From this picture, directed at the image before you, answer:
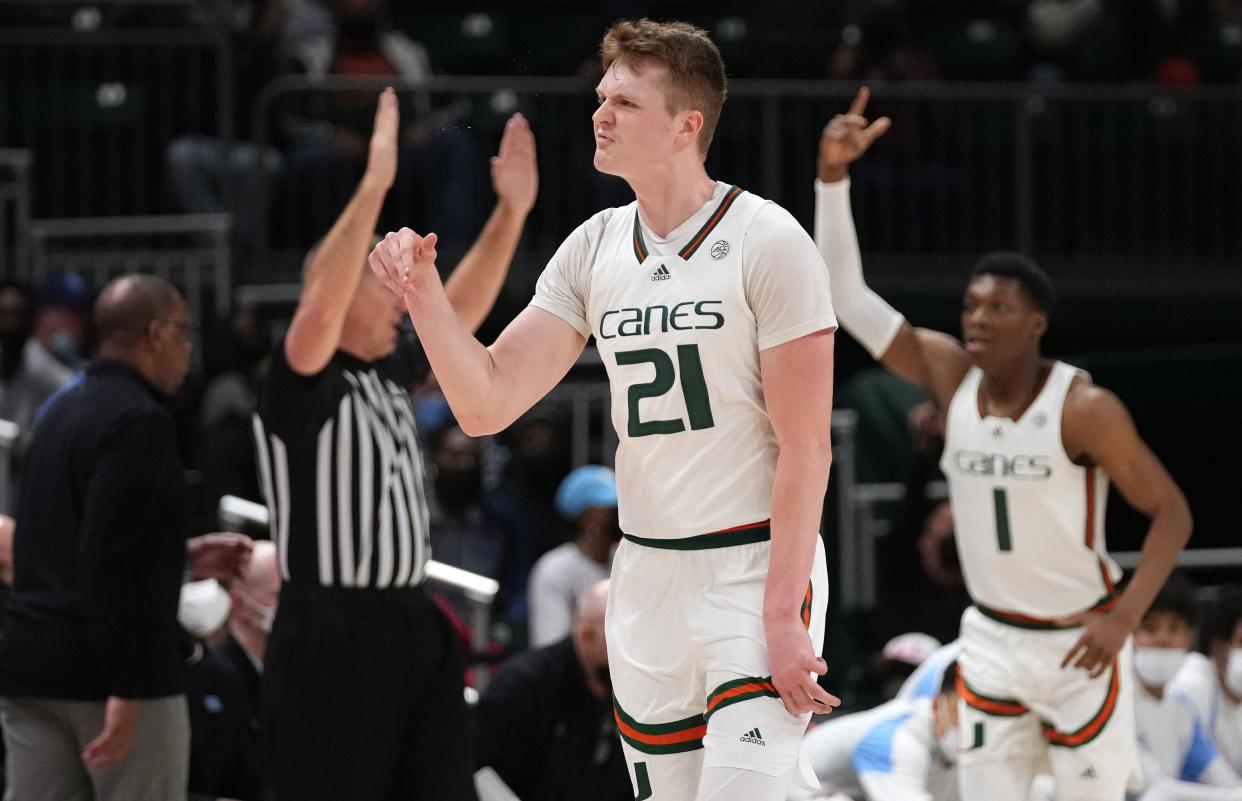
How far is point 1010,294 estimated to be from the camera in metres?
6.44

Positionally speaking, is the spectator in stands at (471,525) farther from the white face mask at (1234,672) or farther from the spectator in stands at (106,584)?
the spectator in stands at (106,584)

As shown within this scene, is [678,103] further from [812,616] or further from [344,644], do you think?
[344,644]

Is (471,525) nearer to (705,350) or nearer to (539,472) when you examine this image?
(539,472)

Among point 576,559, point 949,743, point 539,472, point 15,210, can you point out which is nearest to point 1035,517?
point 949,743

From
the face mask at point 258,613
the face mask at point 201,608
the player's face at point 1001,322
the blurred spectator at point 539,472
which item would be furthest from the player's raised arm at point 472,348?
the blurred spectator at point 539,472

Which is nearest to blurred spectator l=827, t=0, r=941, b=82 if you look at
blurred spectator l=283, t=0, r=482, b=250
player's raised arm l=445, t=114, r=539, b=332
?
blurred spectator l=283, t=0, r=482, b=250

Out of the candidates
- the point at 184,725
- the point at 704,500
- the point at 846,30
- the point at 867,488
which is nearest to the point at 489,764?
the point at 184,725

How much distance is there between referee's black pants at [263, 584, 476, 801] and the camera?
5.54 m

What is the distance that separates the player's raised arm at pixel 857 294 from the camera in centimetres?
615

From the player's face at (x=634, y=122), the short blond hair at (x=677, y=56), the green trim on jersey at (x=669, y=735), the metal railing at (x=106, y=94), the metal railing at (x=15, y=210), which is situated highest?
the metal railing at (x=106, y=94)

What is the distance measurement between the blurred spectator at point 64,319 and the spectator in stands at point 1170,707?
5.59 metres

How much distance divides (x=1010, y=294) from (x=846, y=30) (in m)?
7.18

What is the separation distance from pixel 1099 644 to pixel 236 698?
293 centimetres

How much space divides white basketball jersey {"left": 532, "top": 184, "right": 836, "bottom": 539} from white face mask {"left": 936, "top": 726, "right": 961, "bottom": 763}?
126 inches
